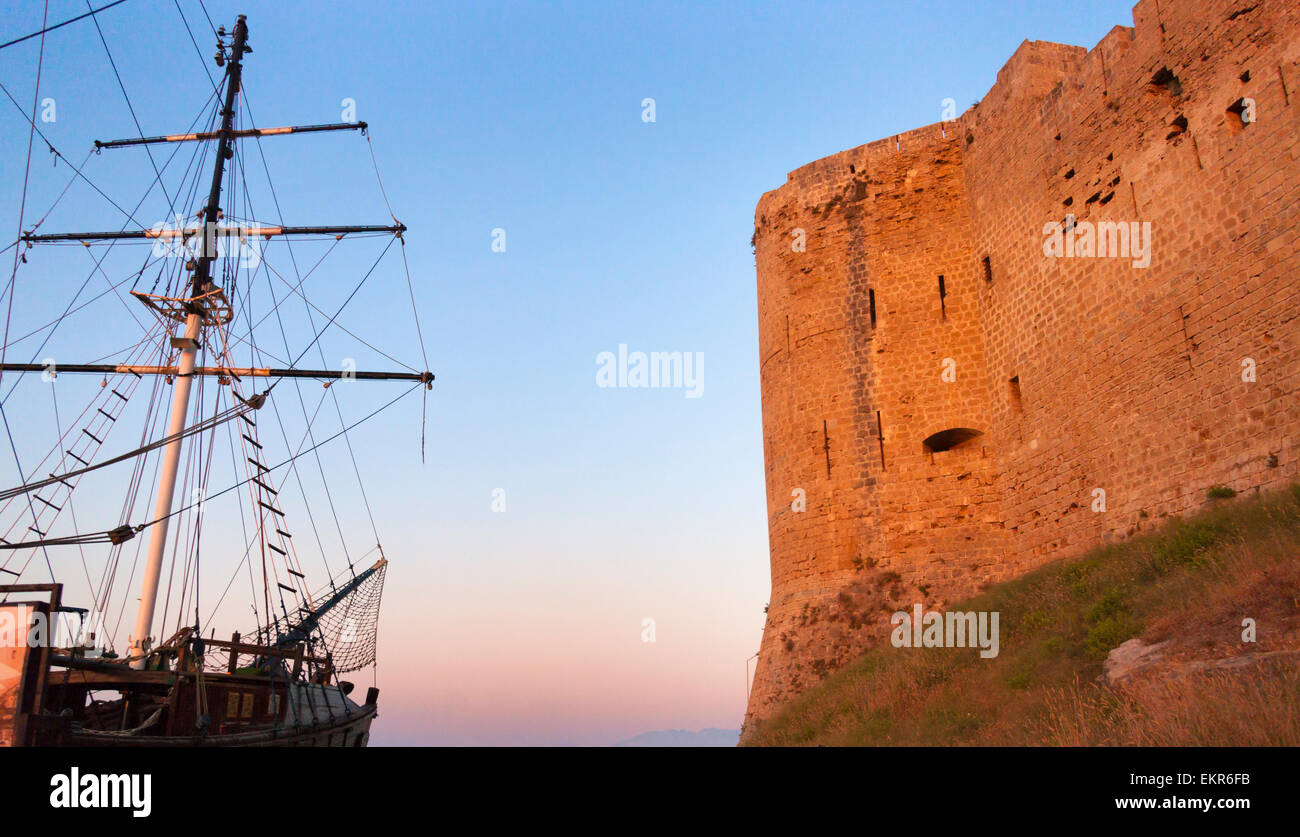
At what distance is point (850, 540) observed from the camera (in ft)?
51.8

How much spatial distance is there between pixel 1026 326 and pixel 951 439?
7.77 ft

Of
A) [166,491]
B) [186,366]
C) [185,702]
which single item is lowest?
[185,702]

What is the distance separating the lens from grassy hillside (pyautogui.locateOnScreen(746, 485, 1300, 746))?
21.4 feet

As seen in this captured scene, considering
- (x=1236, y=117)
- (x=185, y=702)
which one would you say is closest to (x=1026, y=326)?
(x=1236, y=117)

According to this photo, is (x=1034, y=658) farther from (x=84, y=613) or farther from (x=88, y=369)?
(x=88, y=369)

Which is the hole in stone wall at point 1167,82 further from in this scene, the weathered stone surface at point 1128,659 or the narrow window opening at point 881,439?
the weathered stone surface at point 1128,659

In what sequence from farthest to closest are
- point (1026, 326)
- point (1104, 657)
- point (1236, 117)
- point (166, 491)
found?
1. point (166, 491)
2. point (1026, 326)
3. point (1236, 117)
4. point (1104, 657)

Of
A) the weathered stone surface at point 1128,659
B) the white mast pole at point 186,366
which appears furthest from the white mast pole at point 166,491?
the weathered stone surface at point 1128,659

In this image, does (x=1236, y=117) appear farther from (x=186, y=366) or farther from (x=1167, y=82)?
(x=186, y=366)

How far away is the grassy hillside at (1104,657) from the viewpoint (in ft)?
21.4

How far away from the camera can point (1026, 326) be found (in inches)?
581

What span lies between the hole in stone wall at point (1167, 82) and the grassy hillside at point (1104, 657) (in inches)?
216

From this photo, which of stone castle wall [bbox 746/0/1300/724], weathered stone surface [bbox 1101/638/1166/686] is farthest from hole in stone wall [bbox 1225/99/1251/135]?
weathered stone surface [bbox 1101/638/1166/686]
